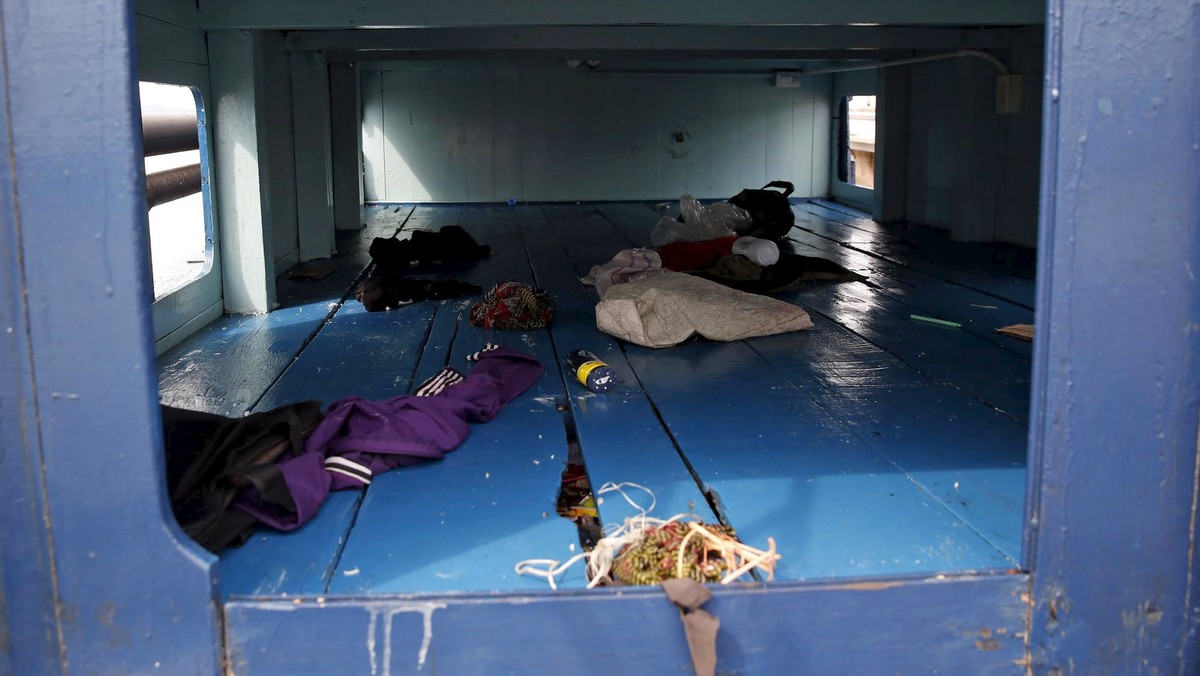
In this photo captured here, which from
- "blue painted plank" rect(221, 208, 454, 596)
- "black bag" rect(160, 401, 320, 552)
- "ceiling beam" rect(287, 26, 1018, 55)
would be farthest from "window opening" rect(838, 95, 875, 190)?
"black bag" rect(160, 401, 320, 552)

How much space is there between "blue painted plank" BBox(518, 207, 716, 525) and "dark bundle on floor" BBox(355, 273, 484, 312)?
39.6 inches

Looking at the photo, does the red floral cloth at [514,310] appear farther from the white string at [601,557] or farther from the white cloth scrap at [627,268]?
the white string at [601,557]

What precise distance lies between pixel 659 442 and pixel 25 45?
2.29 metres

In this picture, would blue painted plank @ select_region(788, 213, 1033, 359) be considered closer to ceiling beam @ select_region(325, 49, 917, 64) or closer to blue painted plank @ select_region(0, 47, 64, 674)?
ceiling beam @ select_region(325, 49, 917, 64)

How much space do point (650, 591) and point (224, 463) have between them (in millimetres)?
1383

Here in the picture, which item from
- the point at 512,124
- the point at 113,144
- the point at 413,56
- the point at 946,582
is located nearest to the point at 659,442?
the point at 946,582

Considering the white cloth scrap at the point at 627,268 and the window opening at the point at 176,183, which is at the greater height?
the window opening at the point at 176,183

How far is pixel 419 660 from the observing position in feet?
7.49

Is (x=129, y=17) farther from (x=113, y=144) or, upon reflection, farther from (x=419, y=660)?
(x=419, y=660)

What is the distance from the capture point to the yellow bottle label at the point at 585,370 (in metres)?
4.44

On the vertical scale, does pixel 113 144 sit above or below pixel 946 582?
above

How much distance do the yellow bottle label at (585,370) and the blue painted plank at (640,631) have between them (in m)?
2.17

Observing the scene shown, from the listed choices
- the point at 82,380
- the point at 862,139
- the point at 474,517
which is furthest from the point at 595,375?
the point at 862,139

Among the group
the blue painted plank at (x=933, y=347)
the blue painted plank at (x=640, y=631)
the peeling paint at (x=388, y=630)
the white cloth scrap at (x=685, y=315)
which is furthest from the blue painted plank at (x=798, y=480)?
the peeling paint at (x=388, y=630)
